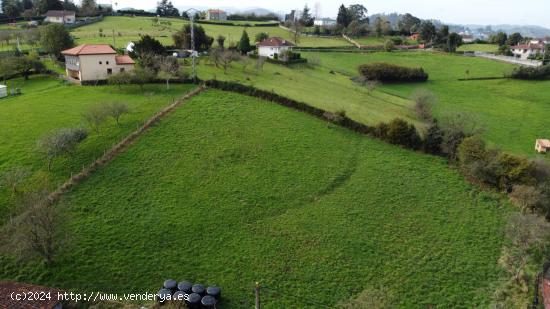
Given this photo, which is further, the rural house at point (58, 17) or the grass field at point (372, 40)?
the grass field at point (372, 40)

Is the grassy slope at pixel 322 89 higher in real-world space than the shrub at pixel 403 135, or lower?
higher

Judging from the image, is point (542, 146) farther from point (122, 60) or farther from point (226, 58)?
point (122, 60)

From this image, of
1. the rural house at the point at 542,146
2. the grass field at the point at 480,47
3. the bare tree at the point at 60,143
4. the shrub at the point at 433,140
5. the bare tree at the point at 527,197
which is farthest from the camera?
the grass field at the point at 480,47

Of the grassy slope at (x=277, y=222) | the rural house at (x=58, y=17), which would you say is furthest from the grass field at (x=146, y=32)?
the grassy slope at (x=277, y=222)

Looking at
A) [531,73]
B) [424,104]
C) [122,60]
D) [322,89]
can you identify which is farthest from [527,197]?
[531,73]

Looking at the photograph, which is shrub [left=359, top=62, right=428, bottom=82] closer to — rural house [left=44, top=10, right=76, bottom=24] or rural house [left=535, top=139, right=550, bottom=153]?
rural house [left=535, top=139, right=550, bottom=153]

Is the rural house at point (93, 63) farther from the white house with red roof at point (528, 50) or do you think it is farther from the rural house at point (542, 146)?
the white house with red roof at point (528, 50)

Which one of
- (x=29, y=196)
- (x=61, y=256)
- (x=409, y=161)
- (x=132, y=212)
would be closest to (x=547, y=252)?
(x=409, y=161)
